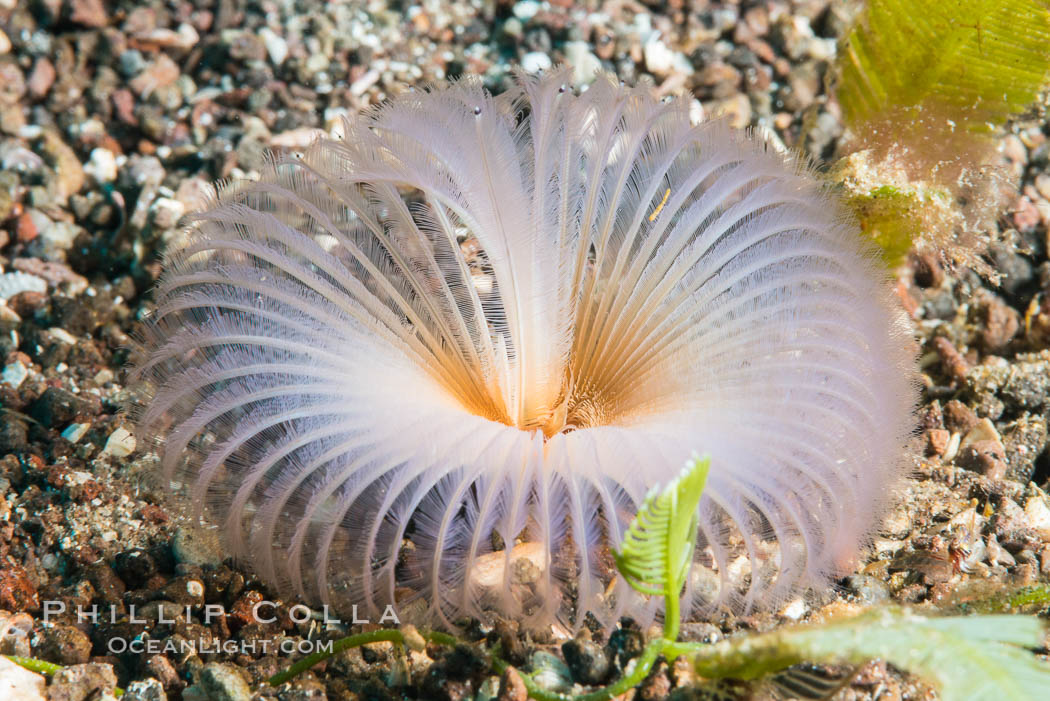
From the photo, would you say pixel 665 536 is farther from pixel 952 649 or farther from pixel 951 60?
pixel 951 60

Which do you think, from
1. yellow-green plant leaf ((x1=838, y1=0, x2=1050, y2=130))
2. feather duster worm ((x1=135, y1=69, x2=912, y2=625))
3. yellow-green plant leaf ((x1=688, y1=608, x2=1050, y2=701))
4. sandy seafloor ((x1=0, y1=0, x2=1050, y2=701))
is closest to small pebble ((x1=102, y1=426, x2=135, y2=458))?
sandy seafloor ((x1=0, y1=0, x2=1050, y2=701))

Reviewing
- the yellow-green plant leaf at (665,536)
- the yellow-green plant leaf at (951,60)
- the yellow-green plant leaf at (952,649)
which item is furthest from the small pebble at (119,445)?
the yellow-green plant leaf at (951,60)

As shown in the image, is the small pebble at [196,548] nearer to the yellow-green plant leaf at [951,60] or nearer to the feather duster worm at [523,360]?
the feather duster worm at [523,360]

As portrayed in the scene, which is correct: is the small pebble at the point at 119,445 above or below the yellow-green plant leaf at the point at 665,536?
above

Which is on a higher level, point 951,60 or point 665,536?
point 951,60

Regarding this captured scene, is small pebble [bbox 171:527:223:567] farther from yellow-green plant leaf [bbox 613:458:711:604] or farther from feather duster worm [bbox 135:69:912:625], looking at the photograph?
yellow-green plant leaf [bbox 613:458:711:604]

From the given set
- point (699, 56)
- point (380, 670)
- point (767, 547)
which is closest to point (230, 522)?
point (380, 670)

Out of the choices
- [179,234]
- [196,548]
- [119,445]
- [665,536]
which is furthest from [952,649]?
[179,234]
